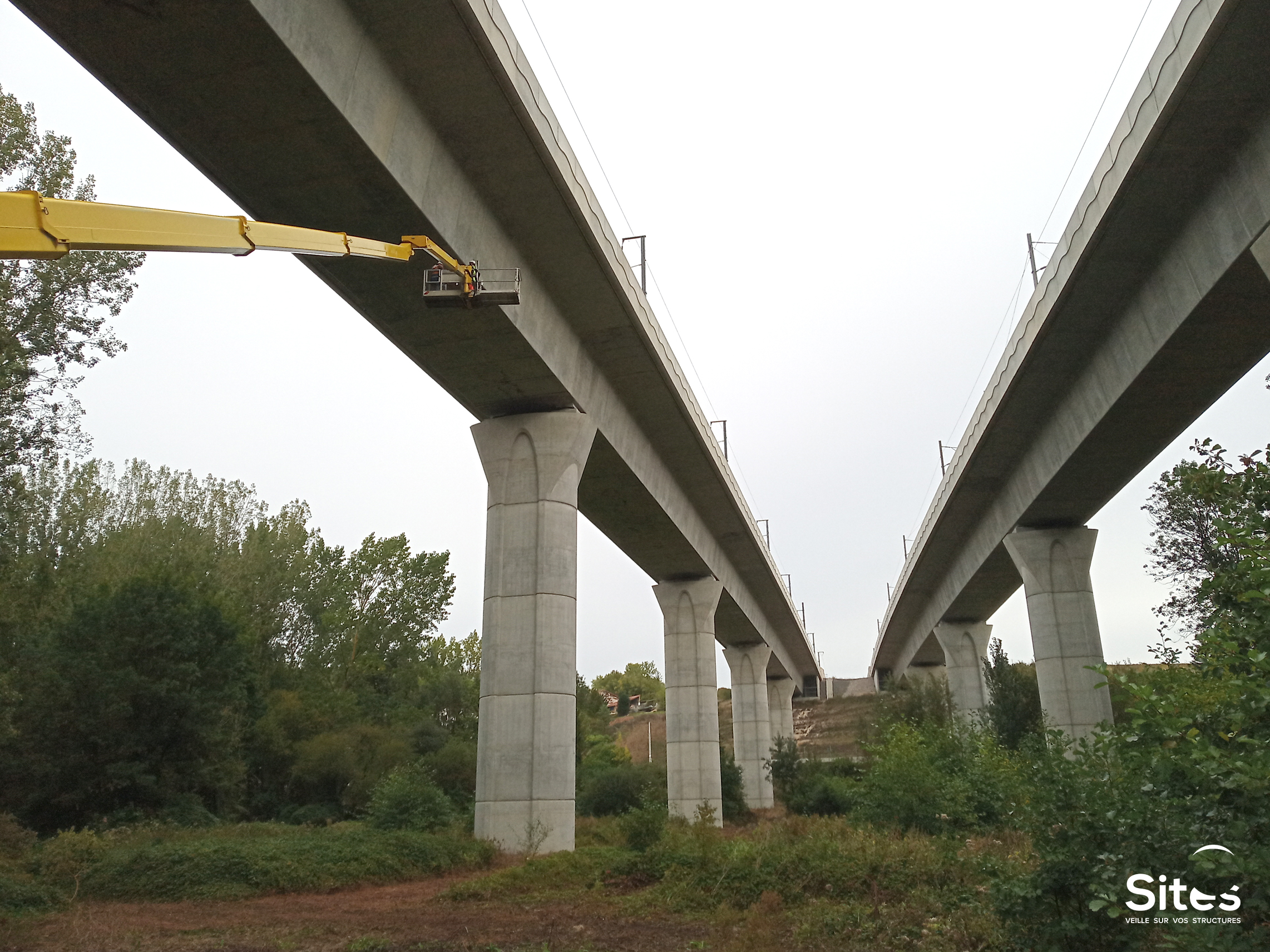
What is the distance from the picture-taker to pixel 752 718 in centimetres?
5128

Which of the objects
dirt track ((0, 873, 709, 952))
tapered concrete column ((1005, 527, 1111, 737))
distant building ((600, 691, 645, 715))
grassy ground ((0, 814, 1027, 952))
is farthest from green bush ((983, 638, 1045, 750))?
distant building ((600, 691, 645, 715))

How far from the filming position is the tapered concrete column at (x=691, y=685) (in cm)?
3575

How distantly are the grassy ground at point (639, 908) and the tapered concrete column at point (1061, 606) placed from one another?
14.1m

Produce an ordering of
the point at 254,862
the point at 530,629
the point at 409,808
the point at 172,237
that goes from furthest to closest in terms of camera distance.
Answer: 1. the point at 409,808
2. the point at 530,629
3. the point at 254,862
4. the point at 172,237

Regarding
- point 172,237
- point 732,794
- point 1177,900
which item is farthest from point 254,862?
point 732,794

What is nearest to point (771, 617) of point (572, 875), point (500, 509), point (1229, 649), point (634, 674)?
point (500, 509)

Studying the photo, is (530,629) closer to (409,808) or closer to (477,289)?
(409,808)

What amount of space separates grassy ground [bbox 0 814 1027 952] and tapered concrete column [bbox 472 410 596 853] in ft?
4.20

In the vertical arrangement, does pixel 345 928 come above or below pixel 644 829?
below

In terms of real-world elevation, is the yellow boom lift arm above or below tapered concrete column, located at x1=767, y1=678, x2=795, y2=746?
above

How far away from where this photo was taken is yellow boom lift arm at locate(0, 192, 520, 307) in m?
9.17

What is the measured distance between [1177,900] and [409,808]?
19.2 m

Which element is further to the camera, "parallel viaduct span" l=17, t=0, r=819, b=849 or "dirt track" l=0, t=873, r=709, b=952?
"parallel viaduct span" l=17, t=0, r=819, b=849

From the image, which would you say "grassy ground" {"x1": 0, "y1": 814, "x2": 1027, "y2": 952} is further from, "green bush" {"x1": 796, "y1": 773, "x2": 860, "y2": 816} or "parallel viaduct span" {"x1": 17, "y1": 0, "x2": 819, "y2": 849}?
"green bush" {"x1": 796, "y1": 773, "x2": 860, "y2": 816}
